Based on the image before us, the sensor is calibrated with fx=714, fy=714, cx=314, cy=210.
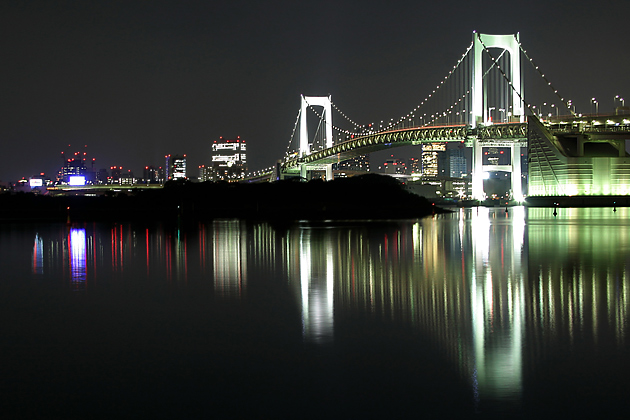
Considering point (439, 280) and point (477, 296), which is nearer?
point (477, 296)

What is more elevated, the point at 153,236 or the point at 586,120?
the point at 586,120

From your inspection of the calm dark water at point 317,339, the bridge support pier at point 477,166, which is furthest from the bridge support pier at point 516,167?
the calm dark water at point 317,339

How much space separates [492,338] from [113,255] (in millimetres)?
9784

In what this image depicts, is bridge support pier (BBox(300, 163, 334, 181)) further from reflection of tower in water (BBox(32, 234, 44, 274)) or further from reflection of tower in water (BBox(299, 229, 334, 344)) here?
reflection of tower in water (BBox(299, 229, 334, 344))

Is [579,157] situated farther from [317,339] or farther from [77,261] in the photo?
[317,339]

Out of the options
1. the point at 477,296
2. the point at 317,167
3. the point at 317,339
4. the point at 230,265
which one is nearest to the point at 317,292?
the point at 477,296

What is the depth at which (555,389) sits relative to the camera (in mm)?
4391

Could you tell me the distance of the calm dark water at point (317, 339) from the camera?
4234 millimetres

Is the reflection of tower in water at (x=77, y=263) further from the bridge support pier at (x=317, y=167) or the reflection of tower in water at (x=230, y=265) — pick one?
the bridge support pier at (x=317, y=167)

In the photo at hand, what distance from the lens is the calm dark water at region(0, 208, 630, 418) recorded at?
4234mm

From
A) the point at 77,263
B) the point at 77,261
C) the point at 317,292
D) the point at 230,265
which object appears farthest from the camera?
the point at 77,261

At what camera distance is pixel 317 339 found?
19.1 feet

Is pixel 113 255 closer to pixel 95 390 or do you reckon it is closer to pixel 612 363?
pixel 95 390

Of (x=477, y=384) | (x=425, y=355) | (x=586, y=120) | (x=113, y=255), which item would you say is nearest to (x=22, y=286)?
(x=113, y=255)
